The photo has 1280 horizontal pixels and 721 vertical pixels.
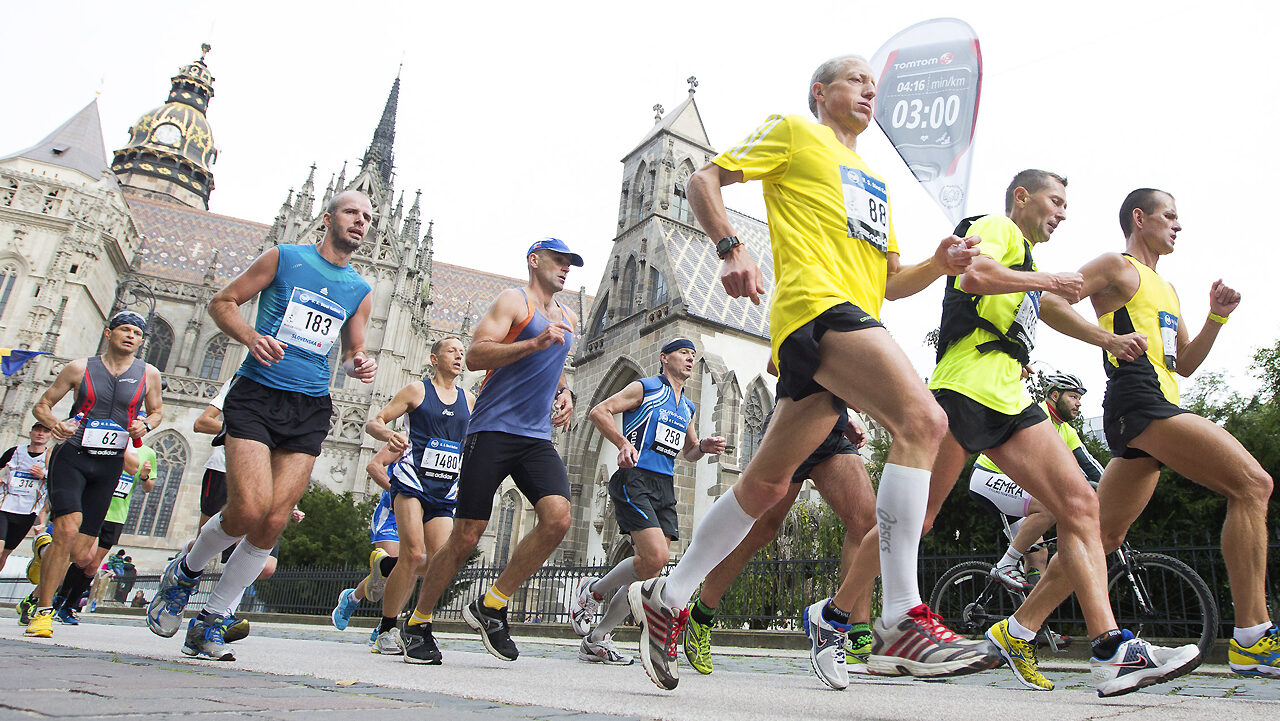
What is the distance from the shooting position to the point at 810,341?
2.77m

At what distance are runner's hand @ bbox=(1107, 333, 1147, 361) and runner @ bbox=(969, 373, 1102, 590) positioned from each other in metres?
2.20

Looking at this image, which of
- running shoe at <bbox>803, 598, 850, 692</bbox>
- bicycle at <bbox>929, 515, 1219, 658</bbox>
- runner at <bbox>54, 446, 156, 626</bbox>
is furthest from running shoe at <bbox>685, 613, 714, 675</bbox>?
runner at <bbox>54, 446, 156, 626</bbox>

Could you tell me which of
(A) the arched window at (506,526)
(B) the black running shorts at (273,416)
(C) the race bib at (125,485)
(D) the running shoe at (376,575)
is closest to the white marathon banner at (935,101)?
(B) the black running shorts at (273,416)

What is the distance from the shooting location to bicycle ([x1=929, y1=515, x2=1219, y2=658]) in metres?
5.50

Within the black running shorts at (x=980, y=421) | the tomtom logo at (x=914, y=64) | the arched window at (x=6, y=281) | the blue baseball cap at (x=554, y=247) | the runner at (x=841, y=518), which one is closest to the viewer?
the black running shorts at (x=980, y=421)

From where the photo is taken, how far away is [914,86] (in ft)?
22.0

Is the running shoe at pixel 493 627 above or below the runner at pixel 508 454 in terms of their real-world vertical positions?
below

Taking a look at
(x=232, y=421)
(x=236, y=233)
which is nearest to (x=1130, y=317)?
(x=232, y=421)

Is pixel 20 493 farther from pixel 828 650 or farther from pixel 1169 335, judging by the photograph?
pixel 1169 335

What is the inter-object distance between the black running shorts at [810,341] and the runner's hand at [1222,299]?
2.55 metres

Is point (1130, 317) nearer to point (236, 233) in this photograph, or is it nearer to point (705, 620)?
point (705, 620)

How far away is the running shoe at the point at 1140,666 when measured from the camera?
8.75ft

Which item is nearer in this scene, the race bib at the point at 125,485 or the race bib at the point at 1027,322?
the race bib at the point at 1027,322

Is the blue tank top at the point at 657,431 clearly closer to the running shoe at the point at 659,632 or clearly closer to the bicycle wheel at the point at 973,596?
the bicycle wheel at the point at 973,596
